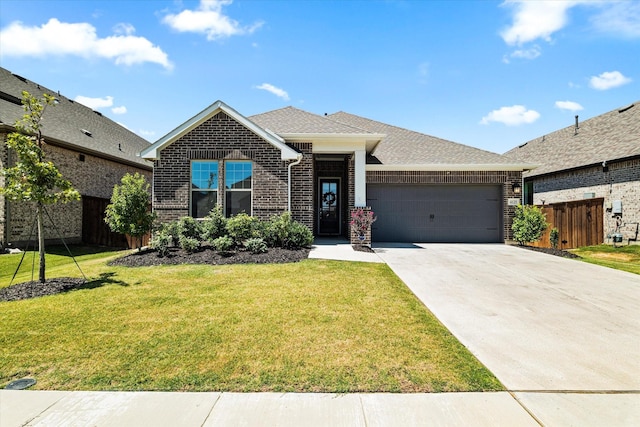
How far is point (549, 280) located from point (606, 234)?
11057mm

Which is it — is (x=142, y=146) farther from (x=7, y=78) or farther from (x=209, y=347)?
(x=209, y=347)

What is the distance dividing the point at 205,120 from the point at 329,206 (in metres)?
6.87

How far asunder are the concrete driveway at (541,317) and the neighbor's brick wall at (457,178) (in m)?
4.85

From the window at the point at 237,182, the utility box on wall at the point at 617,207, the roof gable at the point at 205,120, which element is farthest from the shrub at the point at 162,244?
the utility box on wall at the point at 617,207

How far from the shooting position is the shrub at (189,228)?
390 inches

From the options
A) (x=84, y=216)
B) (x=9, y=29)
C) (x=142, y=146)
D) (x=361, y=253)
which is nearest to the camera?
(x=361, y=253)

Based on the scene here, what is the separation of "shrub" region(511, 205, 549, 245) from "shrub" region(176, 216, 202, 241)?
39.2ft

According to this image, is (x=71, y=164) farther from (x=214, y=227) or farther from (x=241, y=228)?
(x=241, y=228)

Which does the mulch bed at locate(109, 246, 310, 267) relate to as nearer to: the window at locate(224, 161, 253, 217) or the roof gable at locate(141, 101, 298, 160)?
the window at locate(224, 161, 253, 217)

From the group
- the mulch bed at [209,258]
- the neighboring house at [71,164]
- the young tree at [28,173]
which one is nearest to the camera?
the young tree at [28,173]

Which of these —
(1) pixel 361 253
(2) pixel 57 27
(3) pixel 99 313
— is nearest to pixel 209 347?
(3) pixel 99 313

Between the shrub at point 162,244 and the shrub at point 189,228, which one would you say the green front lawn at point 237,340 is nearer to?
the shrub at point 162,244

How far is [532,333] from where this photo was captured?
4180 mm

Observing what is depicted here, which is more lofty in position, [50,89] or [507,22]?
[50,89]
